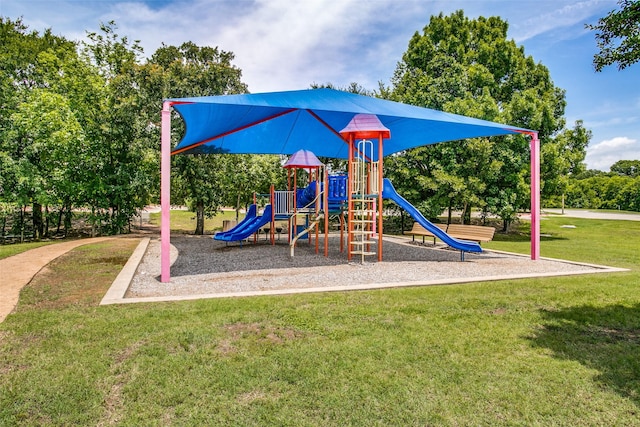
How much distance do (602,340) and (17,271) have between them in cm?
947

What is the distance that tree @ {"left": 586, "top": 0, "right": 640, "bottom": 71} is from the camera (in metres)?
3.84

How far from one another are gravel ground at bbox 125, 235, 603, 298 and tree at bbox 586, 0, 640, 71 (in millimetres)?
3911

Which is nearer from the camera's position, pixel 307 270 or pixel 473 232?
pixel 307 270

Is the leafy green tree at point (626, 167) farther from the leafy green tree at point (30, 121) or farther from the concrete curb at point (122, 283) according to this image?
the concrete curb at point (122, 283)

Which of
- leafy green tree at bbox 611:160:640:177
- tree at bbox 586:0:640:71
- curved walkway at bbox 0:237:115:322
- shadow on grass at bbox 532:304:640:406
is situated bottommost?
shadow on grass at bbox 532:304:640:406

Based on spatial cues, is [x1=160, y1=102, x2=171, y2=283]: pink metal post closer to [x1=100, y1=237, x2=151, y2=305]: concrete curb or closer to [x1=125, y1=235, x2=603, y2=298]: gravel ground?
[x1=125, y1=235, x2=603, y2=298]: gravel ground

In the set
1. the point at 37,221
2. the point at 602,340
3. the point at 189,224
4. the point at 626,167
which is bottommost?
the point at 189,224

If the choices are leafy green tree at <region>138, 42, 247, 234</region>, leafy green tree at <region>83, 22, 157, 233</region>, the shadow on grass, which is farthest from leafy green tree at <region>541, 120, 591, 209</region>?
leafy green tree at <region>83, 22, 157, 233</region>

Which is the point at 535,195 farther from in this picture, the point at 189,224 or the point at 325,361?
the point at 189,224

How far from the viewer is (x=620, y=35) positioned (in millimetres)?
4016

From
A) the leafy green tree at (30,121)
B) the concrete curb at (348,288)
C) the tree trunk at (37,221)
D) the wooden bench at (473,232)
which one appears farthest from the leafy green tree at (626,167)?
the tree trunk at (37,221)

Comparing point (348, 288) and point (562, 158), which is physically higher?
point (562, 158)

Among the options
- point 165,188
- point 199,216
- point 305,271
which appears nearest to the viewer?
point 165,188

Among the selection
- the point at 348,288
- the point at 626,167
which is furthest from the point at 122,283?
the point at 626,167
